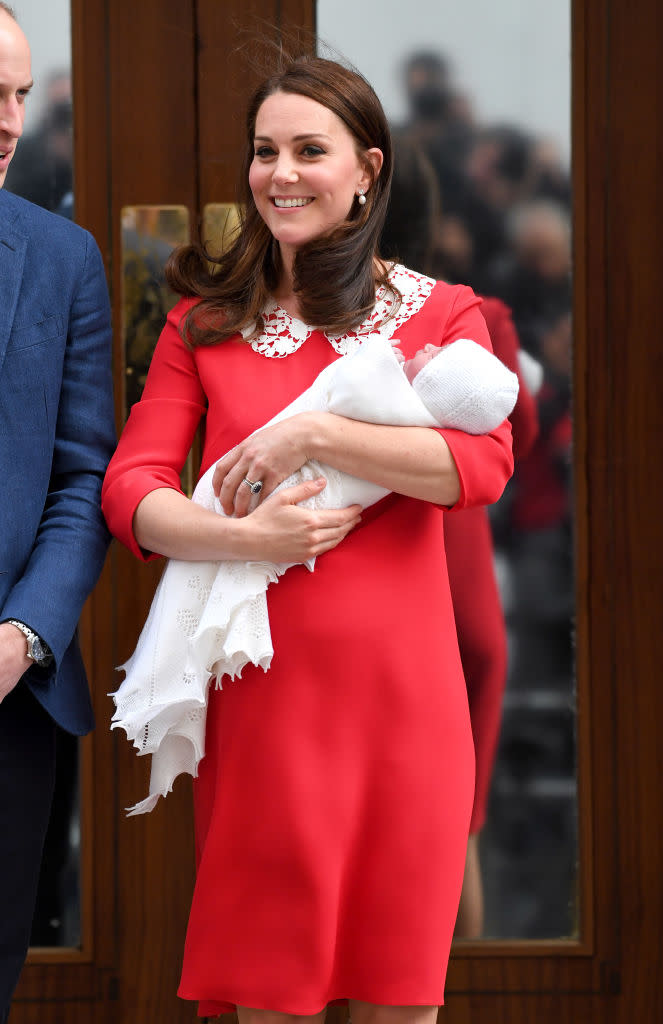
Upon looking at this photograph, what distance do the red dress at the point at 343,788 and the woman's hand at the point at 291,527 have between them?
0.06 m

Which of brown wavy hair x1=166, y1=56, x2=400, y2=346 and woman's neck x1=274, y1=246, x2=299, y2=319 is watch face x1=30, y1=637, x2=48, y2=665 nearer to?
brown wavy hair x1=166, y1=56, x2=400, y2=346

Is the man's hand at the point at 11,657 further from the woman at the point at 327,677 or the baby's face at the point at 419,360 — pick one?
the baby's face at the point at 419,360

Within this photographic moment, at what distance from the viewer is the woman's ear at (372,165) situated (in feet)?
6.06

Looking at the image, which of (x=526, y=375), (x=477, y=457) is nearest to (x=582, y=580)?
(x=526, y=375)

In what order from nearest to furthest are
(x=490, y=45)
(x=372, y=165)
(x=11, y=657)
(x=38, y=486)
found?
(x=11, y=657)
(x=38, y=486)
(x=372, y=165)
(x=490, y=45)

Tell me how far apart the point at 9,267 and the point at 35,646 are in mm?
527

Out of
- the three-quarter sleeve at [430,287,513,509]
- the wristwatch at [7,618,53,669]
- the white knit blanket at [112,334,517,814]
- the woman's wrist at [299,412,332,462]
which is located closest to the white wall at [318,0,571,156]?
the three-quarter sleeve at [430,287,513,509]

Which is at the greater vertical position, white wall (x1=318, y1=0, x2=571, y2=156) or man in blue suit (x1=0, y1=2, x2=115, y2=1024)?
white wall (x1=318, y1=0, x2=571, y2=156)

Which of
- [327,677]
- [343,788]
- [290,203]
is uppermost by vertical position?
[290,203]

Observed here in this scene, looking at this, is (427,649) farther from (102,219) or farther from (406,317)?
(102,219)

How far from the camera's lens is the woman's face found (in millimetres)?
1782

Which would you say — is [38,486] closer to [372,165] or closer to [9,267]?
[9,267]

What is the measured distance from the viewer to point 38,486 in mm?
1748

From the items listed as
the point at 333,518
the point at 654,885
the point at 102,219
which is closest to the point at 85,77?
the point at 102,219
